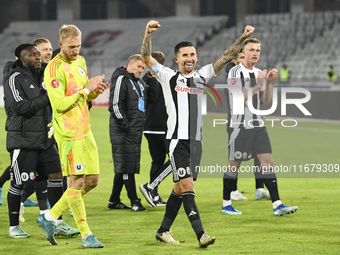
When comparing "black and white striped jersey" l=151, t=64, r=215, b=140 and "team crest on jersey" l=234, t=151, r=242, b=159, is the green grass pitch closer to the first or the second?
"team crest on jersey" l=234, t=151, r=242, b=159

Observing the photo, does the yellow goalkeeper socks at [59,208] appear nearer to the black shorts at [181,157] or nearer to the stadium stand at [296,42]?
the black shorts at [181,157]

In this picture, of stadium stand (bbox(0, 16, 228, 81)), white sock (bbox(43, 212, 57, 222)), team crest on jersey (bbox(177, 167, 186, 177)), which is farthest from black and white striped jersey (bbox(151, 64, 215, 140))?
stadium stand (bbox(0, 16, 228, 81))

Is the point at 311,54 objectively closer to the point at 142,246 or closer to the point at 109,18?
the point at 109,18

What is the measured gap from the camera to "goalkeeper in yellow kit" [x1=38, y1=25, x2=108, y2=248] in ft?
17.2

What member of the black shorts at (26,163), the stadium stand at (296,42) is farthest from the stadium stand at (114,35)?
the black shorts at (26,163)

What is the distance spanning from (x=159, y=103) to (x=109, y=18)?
140ft

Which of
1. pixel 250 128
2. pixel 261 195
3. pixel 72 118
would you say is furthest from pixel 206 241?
pixel 261 195

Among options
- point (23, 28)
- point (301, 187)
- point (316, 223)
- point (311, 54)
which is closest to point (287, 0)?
point (311, 54)

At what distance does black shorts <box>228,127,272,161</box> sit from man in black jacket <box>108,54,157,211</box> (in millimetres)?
1338

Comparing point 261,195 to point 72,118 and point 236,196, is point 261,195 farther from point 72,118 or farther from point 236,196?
point 72,118

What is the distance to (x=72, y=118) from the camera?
5.34 meters

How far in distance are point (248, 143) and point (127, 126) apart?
5.49 ft

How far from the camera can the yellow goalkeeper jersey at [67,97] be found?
5191 mm

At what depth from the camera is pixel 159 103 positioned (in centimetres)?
808
